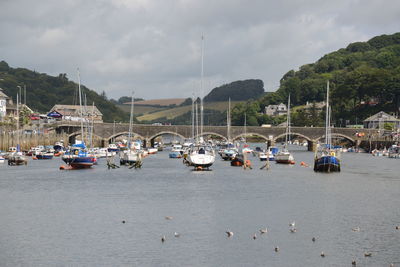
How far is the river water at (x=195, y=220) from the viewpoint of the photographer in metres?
43.0

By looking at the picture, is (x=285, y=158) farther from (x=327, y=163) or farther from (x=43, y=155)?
(x=43, y=155)

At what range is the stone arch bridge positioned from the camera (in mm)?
190875

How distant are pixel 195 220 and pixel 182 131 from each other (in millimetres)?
137598

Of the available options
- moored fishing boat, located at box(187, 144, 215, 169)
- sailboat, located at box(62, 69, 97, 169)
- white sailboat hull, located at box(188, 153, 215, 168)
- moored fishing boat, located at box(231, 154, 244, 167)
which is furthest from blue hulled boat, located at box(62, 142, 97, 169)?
moored fishing boat, located at box(231, 154, 244, 167)

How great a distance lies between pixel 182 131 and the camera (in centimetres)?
19325

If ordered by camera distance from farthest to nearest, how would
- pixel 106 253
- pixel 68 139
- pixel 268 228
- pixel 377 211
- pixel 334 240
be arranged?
pixel 68 139, pixel 377 211, pixel 268 228, pixel 334 240, pixel 106 253

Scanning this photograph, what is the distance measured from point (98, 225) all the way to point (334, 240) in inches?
708

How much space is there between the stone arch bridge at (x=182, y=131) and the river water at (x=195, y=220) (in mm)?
95420

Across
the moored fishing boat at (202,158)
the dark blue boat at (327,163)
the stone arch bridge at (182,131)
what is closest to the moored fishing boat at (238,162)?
the moored fishing boat at (202,158)

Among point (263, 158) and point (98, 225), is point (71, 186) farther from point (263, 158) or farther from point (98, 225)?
point (263, 158)

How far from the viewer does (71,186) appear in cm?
8112

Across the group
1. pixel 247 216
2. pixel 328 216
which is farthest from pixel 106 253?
pixel 328 216

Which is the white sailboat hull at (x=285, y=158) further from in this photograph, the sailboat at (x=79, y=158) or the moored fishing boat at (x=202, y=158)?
the sailboat at (x=79, y=158)

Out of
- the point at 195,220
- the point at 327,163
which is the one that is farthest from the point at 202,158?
the point at 195,220
